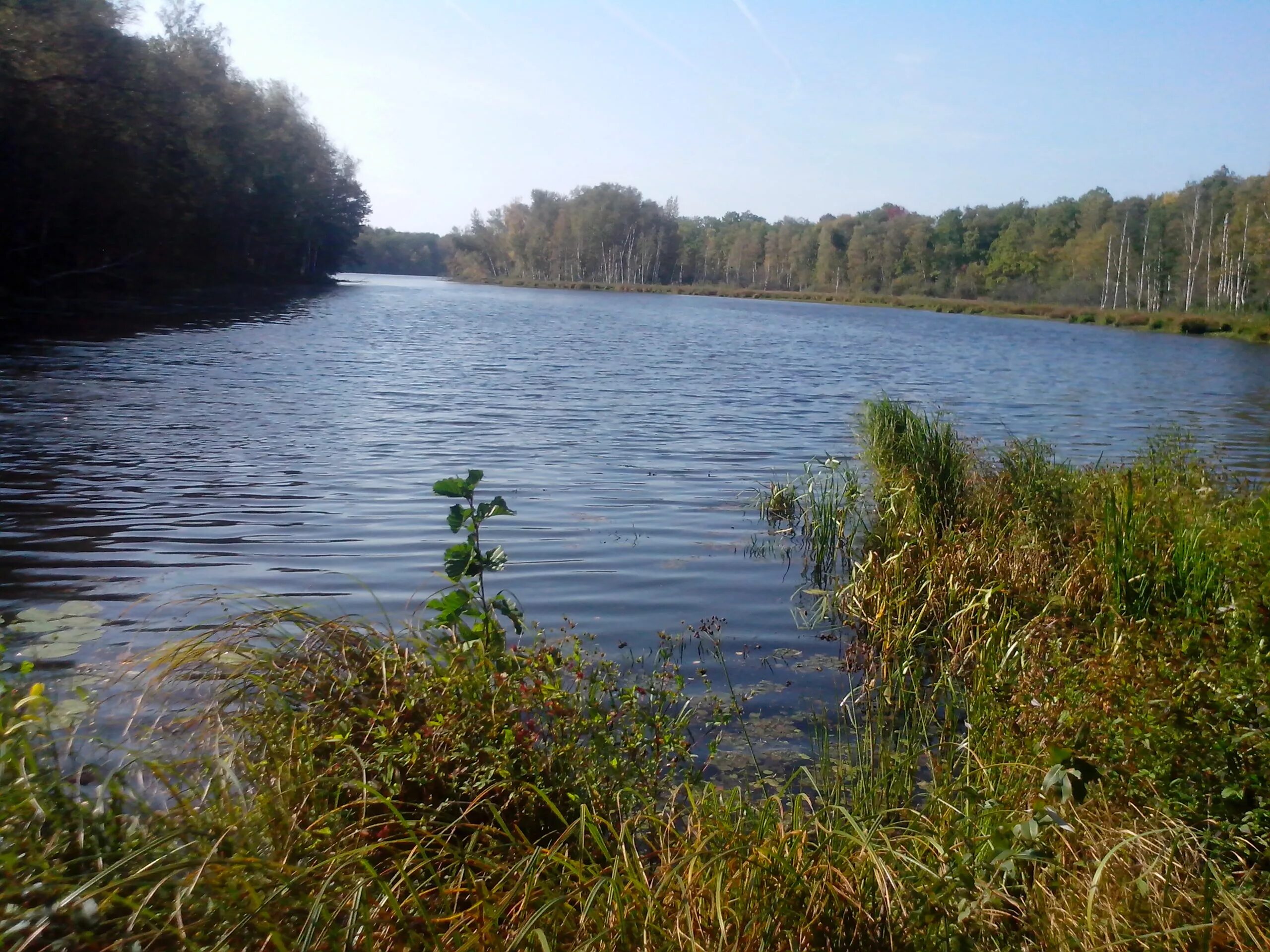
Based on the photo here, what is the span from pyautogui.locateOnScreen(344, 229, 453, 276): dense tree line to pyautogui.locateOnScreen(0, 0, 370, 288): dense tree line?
10843 centimetres

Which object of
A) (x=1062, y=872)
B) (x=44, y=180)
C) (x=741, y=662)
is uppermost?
(x=44, y=180)

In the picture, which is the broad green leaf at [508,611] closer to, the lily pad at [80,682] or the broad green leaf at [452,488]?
the broad green leaf at [452,488]

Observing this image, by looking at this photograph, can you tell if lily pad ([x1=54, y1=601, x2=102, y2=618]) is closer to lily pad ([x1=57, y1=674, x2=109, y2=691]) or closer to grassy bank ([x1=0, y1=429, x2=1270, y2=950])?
lily pad ([x1=57, y1=674, x2=109, y2=691])

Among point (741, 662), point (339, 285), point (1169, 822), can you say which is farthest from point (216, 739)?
point (339, 285)

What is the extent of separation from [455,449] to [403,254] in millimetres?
180742

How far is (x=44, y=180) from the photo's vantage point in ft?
107

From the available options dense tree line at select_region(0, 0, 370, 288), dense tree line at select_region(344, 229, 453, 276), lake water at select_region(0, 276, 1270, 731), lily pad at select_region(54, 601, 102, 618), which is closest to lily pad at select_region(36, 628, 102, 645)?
lake water at select_region(0, 276, 1270, 731)

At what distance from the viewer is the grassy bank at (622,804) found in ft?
8.78

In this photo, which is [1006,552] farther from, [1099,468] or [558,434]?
[558,434]

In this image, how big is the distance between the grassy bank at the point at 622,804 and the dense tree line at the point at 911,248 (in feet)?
276

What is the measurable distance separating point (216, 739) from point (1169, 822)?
11.0ft

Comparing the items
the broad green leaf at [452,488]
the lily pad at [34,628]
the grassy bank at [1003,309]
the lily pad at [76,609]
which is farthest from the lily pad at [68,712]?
the grassy bank at [1003,309]

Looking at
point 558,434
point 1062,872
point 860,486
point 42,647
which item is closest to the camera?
point 1062,872

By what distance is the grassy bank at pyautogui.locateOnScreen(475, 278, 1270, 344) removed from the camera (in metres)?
58.6
